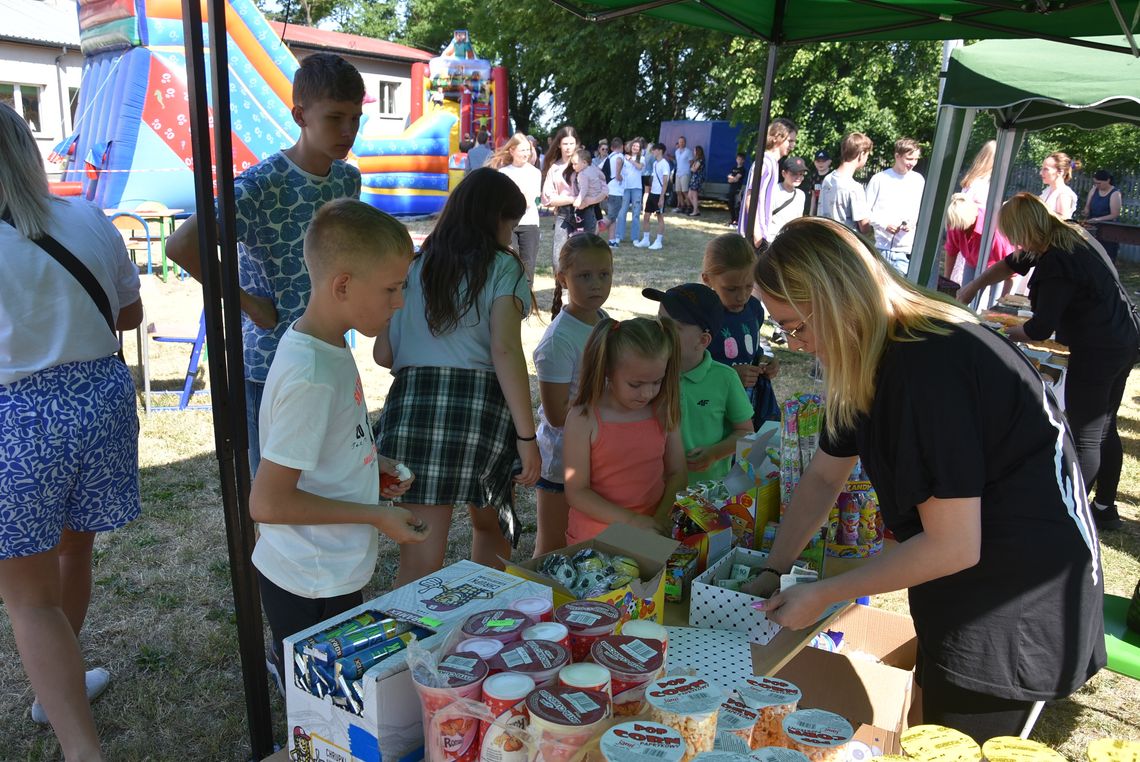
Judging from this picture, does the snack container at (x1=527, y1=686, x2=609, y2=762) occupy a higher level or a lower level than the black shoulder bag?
lower

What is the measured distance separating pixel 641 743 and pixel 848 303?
2.97ft

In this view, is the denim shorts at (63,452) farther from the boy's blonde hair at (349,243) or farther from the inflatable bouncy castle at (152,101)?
the inflatable bouncy castle at (152,101)

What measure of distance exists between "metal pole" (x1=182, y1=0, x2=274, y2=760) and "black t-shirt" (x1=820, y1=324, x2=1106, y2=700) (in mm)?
1423

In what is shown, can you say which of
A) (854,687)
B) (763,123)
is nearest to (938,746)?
(854,687)

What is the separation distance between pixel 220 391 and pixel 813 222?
54.5 inches

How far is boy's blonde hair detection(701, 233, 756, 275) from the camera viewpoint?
137 inches

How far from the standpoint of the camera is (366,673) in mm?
1230

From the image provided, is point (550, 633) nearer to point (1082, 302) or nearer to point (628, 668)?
point (628, 668)

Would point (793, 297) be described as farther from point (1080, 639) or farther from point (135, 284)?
point (135, 284)

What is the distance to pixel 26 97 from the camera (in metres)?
21.9

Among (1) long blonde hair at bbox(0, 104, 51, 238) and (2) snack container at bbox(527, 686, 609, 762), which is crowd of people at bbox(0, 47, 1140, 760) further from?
(2) snack container at bbox(527, 686, 609, 762)

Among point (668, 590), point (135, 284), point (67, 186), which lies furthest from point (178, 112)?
point (668, 590)

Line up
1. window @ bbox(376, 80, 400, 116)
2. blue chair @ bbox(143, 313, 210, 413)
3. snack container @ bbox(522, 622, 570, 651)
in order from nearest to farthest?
snack container @ bbox(522, 622, 570, 651), blue chair @ bbox(143, 313, 210, 413), window @ bbox(376, 80, 400, 116)

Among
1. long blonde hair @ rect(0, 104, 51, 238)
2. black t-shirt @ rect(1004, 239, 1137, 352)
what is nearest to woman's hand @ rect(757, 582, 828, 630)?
long blonde hair @ rect(0, 104, 51, 238)
